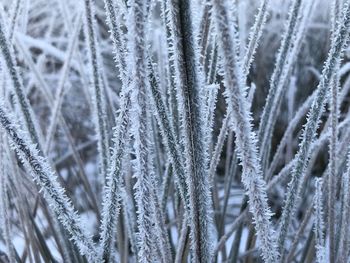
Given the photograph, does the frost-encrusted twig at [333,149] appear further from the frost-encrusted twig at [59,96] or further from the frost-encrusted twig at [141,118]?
the frost-encrusted twig at [59,96]

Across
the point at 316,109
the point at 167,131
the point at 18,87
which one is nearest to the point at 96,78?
the point at 18,87

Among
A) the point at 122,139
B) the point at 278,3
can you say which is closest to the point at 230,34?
the point at 122,139

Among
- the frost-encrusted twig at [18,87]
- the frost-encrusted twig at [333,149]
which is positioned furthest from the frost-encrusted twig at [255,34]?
the frost-encrusted twig at [18,87]

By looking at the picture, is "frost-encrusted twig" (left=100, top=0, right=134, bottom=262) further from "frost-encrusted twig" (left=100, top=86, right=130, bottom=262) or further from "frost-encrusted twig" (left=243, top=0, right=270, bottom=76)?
"frost-encrusted twig" (left=243, top=0, right=270, bottom=76)

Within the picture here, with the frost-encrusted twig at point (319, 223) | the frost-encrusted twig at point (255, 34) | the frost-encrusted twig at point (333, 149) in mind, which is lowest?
the frost-encrusted twig at point (319, 223)

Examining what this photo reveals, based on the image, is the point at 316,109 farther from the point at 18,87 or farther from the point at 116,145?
the point at 18,87

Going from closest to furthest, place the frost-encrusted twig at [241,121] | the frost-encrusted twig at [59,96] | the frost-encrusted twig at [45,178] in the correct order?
the frost-encrusted twig at [241,121], the frost-encrusted twig at [45,178], the frost-encrusted twig at [59,96]

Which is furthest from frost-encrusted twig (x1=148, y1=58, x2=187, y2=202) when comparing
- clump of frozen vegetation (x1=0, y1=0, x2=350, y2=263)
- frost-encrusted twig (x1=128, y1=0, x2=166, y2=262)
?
frost-encrusted twig (x1=128, y1=0, x2=166, y2=262)
